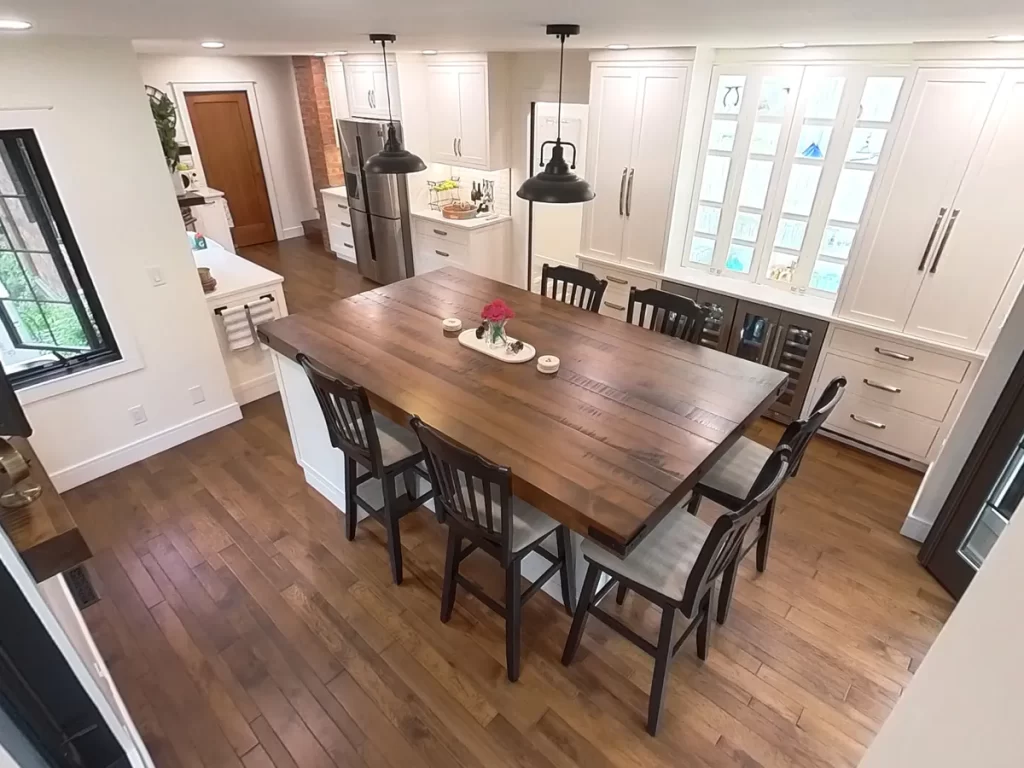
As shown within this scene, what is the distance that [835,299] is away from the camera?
135 inches

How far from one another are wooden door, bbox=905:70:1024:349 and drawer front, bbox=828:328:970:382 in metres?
0.10

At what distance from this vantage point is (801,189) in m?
3.46

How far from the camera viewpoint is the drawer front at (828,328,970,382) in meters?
3.00

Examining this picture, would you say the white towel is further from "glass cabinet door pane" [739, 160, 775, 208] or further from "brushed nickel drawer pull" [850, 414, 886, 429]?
"brushed nickel drawer pull" [850, 414, 886, 429]

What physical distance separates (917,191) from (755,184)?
0.98 meters

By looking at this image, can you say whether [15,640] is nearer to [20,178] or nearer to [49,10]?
[49,10]

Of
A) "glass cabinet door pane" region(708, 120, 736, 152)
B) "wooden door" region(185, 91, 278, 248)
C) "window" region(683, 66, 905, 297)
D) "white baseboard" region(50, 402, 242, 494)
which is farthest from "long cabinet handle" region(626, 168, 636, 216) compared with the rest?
"wooden door" region(185, 91, 278, 248)

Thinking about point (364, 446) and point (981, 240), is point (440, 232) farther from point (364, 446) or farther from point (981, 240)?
point (981, 240)

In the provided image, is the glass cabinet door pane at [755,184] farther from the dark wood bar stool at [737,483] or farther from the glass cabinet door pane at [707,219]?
the dark wood bar stool at [737,483]

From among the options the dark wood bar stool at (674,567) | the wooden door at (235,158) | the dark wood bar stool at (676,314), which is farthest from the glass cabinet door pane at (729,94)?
the wooden door at (235,158)

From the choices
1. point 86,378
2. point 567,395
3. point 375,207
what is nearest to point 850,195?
point 567,395

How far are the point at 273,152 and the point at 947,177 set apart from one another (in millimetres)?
7120

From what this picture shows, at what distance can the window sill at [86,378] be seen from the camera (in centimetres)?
292

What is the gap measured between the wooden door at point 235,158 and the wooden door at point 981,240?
23.6 feet
